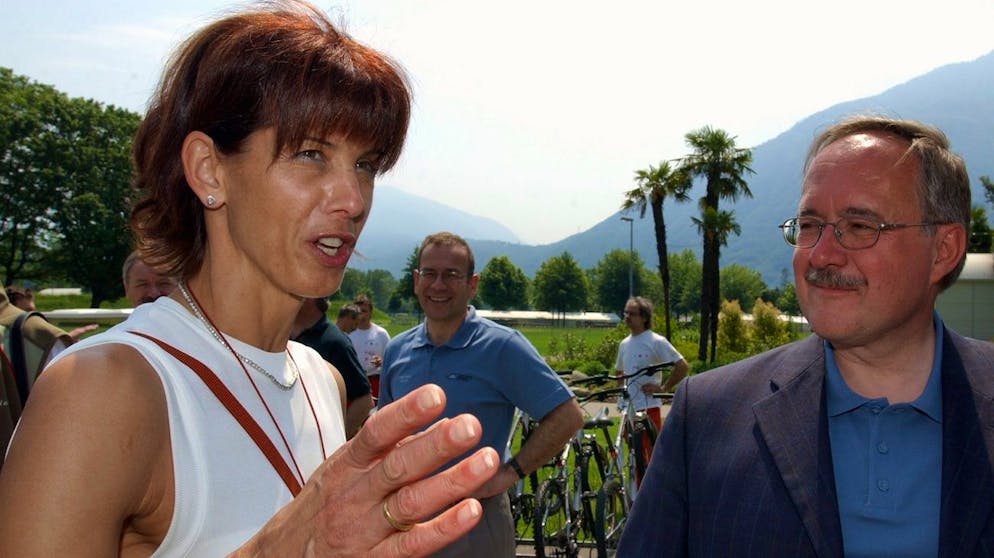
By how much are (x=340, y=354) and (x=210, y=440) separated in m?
4.25

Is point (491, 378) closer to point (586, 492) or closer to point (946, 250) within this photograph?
point (946, 250)

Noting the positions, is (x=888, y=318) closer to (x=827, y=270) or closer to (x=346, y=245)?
(x=827, y=270)

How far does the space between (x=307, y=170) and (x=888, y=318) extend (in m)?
1.74

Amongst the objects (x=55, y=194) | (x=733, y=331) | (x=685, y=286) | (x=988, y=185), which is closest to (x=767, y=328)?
(x=733, y=331)

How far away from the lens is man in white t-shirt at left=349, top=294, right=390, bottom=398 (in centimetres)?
1120

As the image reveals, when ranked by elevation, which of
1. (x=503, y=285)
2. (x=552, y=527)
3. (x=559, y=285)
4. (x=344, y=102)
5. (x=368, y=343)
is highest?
(x=344, y=102)

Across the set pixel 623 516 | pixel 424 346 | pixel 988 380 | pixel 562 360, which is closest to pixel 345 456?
pixel 988 380

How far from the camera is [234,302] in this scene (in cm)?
178

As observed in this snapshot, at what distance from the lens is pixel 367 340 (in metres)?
11.5

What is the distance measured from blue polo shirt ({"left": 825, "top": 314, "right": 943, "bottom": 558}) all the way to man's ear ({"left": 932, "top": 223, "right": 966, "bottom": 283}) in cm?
30

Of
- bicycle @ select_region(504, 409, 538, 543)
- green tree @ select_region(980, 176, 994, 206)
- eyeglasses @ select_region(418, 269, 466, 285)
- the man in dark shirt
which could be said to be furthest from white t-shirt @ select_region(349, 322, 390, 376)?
green tree @ select_region(980, 176, 994, 206)

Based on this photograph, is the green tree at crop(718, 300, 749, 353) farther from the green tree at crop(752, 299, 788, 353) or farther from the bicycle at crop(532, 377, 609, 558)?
the bicycle at crop(532, 377, 609, 558)

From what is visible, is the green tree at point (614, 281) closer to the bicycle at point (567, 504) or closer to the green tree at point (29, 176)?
the green tree at point (29, 176)

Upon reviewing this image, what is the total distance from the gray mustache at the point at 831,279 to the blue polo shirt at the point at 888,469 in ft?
0.97
